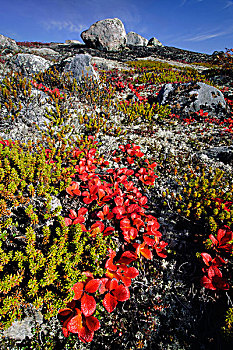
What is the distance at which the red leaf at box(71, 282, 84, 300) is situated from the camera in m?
2.17

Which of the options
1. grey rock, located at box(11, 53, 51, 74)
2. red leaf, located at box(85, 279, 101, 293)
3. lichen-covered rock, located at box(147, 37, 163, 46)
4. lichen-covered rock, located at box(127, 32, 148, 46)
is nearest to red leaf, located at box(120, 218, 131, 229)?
red leaf, located at box(85, 279, 101, 293)

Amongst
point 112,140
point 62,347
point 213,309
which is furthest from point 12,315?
point 112,140

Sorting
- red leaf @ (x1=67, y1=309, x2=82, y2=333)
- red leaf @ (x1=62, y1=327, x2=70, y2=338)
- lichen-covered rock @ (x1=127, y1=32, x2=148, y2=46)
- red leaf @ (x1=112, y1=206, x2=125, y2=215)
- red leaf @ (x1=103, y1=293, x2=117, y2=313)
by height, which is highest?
lichen-covered rock @ (x1=127, y1=32, x2=148, y2=46)

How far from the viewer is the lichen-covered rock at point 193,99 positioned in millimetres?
8955

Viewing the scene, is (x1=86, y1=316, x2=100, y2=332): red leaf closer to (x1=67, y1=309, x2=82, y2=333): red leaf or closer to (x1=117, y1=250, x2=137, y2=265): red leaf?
(x1=67, y1=309, x2=82, y2=333): red leaf

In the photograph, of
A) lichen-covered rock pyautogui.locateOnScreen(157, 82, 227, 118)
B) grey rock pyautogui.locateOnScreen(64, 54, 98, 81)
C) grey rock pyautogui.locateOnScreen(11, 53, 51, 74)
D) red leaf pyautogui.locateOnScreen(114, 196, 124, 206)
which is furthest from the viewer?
grey rock pyautogui.locateOnScreen(64, 54, 98, 81)

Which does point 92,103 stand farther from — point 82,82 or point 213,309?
point 213,309

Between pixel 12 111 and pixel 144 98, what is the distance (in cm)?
805

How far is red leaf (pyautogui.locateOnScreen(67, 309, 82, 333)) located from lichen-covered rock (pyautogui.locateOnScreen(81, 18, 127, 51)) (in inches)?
1511

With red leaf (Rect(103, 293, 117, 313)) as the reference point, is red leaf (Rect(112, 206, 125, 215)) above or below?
above

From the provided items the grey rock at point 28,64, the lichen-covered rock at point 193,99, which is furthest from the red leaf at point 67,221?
the grey rock at point 28,64

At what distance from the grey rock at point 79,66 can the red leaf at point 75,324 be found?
10911mm

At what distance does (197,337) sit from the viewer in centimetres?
227

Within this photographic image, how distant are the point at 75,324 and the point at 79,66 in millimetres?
11972
